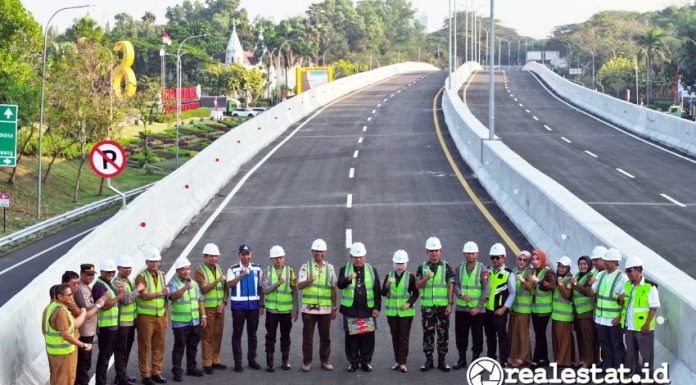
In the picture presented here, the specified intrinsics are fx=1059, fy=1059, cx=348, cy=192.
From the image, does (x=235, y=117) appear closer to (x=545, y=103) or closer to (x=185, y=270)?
(x=545, y=103)

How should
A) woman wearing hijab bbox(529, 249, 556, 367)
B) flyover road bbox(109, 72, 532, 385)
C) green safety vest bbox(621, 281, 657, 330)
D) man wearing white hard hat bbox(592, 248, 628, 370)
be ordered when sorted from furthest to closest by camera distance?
flyover road bbox(109, 72, 532, 385) → woman wearing hijab bbox(529, 249, 556, 367) → man wearing white hard hat bbox(592, 248, 628, 370) → green safety vest bbox(621, 281, 657, 330)

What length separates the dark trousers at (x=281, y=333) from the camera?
1312 cm

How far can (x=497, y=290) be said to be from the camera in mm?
13156

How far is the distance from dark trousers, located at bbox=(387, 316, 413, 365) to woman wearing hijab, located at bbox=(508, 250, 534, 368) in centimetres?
130

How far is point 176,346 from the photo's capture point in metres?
12.8

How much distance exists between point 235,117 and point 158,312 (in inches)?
4021

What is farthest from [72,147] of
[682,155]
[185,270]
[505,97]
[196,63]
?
[196,63]

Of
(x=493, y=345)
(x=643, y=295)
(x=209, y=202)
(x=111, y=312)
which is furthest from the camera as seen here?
(x=209, y=202)

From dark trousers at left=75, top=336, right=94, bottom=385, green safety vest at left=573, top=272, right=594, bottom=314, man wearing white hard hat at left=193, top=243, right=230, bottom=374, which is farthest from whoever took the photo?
man wearing white hard hat at left=193, top=243, right=230, bottom=374

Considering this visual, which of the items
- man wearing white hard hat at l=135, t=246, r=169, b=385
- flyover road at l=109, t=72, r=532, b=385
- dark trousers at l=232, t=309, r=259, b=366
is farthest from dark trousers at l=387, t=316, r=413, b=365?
man wearing white hard hat at l=135, t=246, r=169, b=385

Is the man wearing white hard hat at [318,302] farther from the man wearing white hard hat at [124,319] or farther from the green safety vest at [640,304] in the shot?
the green safety vest at [640,304]

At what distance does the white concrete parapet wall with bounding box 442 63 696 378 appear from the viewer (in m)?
11.1

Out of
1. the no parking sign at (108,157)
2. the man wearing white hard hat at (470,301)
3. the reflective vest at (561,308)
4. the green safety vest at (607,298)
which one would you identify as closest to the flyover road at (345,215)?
the man wearing white hard hat at (470,301)

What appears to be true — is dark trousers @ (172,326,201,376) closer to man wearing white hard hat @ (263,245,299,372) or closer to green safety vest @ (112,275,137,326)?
green safety vest @ (112,275,137,326)
